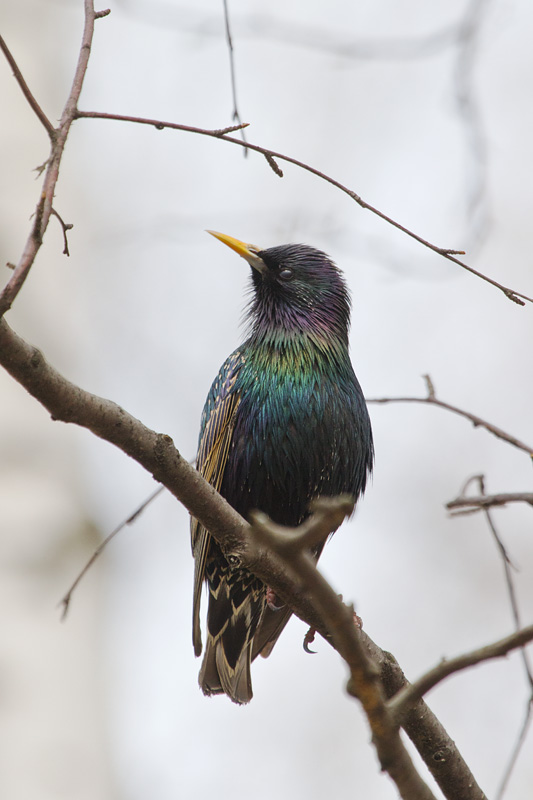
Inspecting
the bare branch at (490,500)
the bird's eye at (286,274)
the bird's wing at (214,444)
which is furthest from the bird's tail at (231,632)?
the bare branch at (490,500)

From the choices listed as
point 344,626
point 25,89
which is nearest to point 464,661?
point 344,626

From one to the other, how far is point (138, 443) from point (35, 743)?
1.83 metres

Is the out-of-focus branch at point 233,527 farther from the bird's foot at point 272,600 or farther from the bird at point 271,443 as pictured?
the bird's foot at point 272,600

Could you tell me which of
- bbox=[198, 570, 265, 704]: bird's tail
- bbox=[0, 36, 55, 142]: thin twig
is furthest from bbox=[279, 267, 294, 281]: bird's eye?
bbox=[0, 36, 55, 142]: thin twig

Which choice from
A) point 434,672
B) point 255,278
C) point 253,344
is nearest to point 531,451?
point 434,672

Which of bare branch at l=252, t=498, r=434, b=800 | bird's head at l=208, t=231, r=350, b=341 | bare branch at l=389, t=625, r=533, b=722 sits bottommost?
bare branch at l=252, t=498, r=434, b=800

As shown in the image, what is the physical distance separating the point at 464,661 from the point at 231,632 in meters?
2.88

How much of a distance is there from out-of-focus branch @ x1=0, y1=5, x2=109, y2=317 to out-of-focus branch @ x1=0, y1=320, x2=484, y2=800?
→ 1.07 feet

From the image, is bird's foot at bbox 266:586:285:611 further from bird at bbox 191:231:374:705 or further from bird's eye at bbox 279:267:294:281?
bird's eye at bbox 279:267:294:281

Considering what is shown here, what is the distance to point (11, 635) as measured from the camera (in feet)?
11.9

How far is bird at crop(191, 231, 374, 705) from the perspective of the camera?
385cm

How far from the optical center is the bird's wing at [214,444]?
380cm

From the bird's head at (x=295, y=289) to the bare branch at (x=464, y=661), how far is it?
9.39 feet

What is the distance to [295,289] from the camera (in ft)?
14.6
